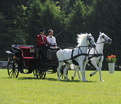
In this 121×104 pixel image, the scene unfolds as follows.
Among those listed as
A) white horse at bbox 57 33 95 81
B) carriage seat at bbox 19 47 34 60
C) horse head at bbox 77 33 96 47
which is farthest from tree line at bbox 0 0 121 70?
horse head at bbox 77 33 96 47

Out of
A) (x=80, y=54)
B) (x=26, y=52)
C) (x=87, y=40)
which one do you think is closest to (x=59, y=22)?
(x=26, y=52)

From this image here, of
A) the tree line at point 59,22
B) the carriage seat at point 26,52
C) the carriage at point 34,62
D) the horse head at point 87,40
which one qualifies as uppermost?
the tree line at point 59,22

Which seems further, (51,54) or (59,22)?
(59,22)

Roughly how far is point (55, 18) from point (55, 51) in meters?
29.8

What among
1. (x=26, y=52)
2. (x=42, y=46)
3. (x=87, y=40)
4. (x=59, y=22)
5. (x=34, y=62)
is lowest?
(x=34, y=62)

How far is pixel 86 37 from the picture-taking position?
1443 cm

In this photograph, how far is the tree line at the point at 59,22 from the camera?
3912cm

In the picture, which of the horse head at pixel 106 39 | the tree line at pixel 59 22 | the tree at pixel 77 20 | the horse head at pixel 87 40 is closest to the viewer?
the horse head at pixel 87 40

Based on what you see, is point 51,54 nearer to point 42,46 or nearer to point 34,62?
point 42,46

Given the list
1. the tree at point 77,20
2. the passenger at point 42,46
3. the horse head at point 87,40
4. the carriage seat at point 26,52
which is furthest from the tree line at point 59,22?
the horse head at point 87,40

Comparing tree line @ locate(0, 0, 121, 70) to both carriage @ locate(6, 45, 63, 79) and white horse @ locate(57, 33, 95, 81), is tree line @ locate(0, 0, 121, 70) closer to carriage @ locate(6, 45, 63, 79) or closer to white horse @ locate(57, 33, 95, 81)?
carriage @ locate(6, 45, 63, 79)

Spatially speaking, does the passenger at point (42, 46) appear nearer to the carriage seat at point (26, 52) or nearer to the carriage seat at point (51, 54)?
the carriage seat at point (51, 54)

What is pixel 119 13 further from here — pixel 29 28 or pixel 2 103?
pixel 2 103

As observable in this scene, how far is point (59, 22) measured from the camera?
4562cm
